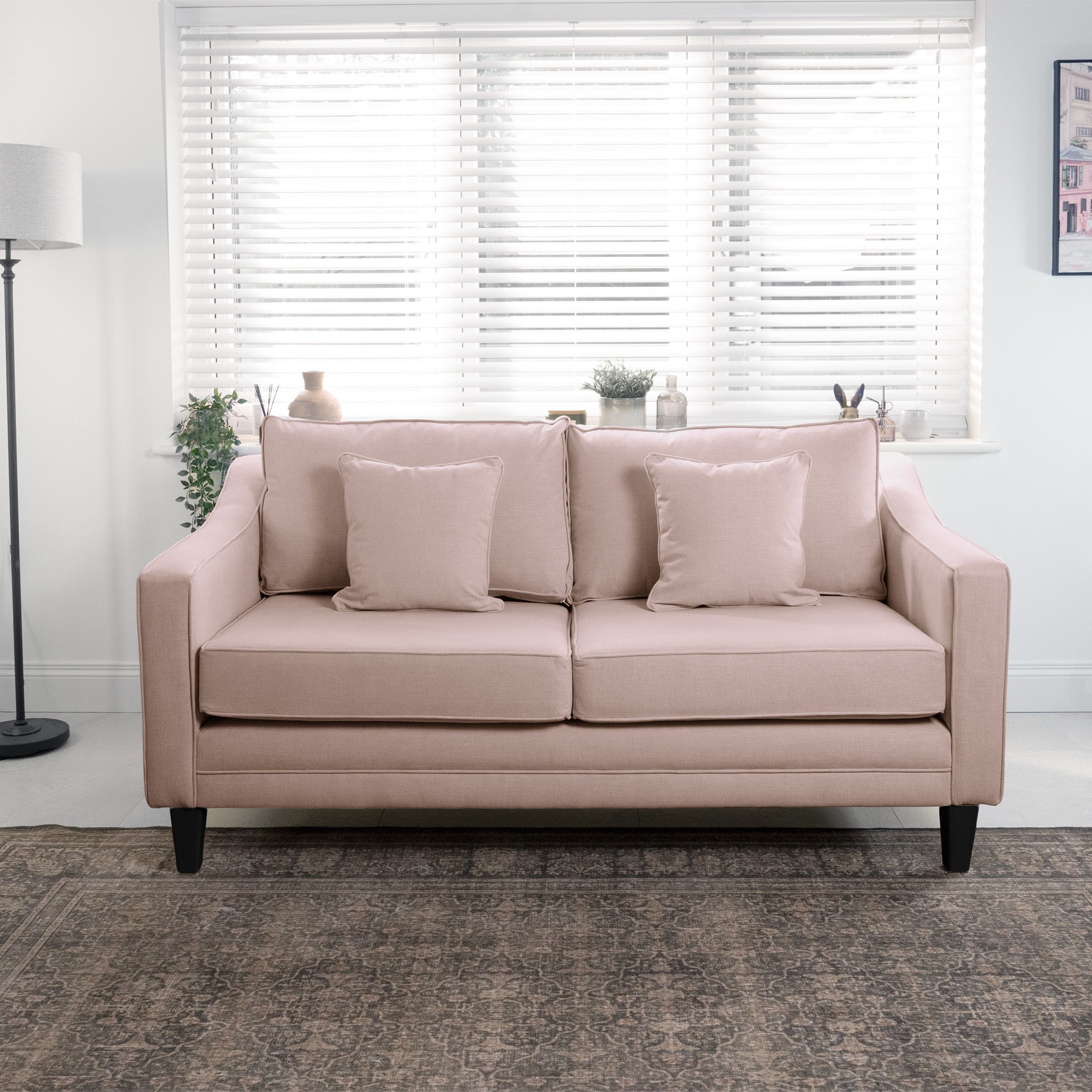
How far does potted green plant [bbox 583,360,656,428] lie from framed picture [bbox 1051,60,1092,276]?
1384mm

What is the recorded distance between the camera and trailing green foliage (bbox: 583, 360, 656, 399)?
3320 mm

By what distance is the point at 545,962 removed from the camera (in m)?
1.89

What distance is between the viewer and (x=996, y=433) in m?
3.40

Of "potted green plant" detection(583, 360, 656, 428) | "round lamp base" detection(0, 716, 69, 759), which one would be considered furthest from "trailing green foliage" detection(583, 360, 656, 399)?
→ "round lamp base" detection(0, 716, 69, 759)

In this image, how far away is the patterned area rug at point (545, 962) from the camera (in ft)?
5.26

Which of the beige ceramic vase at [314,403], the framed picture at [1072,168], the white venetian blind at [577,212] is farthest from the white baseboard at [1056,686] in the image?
the beige ceramic vase at [314,403]

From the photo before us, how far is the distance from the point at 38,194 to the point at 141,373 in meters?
0.64

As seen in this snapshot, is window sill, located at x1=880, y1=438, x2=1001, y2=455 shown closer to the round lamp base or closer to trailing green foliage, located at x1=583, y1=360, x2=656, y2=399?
trailing green foliage, located at x1=583, y1=360, x2=656, y2=399

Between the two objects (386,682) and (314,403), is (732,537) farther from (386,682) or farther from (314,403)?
(314,403)

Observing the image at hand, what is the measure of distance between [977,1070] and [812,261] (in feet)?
8.62

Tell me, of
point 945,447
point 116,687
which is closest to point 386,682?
point 116,687

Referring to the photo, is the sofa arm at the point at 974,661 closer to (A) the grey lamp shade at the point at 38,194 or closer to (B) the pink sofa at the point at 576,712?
(B) the pink sofa at the point at 576,712

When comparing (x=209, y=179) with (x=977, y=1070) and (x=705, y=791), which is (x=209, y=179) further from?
(x=977, y=1070)

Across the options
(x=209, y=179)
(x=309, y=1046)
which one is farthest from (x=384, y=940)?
(x=209, y=179)
